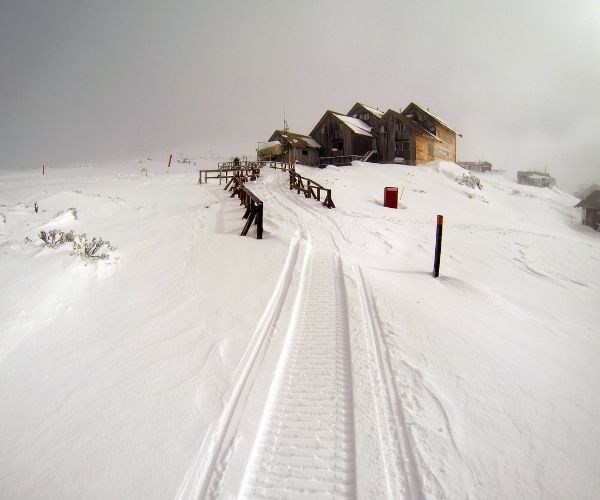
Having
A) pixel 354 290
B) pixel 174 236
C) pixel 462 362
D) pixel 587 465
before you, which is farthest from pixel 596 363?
pixel 174 236

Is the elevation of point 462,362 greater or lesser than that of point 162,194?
lesser

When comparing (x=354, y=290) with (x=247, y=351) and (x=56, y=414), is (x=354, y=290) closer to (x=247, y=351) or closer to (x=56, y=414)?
(x=247, y=351)

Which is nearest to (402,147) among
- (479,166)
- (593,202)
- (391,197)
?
(593,202)

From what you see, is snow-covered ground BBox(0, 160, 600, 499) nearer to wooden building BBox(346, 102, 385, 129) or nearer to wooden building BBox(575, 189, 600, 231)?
wooden building BBox(575, 189, 600, 231)

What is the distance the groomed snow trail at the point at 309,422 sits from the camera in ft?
7.99

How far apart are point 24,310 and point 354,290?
4.82m

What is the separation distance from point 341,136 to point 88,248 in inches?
1219

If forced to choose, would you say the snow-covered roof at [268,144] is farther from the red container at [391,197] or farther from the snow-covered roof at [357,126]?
the red container at [391,197]

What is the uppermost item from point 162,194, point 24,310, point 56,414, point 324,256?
point 162,194

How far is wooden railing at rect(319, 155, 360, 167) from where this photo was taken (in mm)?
32700

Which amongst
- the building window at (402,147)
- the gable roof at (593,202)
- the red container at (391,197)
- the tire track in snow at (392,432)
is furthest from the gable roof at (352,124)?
the tire track in snow at (392,432)

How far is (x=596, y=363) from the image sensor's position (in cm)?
409

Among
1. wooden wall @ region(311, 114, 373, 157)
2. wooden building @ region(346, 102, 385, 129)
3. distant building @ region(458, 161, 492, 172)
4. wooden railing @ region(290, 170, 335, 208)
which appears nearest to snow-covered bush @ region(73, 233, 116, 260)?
wooden railing @ region(290, 170, 335, 208)

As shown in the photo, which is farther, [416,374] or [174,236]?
[174,236]
